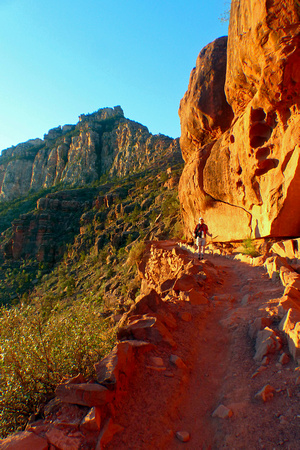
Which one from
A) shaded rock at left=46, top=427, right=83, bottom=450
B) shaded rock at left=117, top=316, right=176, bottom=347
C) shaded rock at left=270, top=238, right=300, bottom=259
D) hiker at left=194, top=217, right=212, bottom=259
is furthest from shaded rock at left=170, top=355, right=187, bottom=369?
hiker at left=194, top=217, right=212, bottom=259

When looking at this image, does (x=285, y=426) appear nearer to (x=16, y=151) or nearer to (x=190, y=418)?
(x=190, y=418)

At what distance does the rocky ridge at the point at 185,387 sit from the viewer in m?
2.14

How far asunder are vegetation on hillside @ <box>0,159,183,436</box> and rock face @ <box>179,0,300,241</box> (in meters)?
5.28

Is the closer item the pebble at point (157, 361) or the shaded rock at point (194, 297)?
the pebble at point (157, 361)

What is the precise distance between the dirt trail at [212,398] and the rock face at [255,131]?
4.42 meters

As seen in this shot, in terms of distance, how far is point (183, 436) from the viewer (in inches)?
89.0

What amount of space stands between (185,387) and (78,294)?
23.0 m

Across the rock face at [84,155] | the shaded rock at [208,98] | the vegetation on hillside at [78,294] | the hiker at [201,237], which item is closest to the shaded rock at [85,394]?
the vegetation on hillside at [78,294]

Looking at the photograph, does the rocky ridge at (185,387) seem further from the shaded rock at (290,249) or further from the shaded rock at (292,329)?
the shaded rock at (290,249)

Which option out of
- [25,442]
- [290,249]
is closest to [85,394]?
[25,442]

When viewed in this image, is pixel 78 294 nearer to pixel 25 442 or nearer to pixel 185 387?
pixel 185 387

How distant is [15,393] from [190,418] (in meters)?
2.09

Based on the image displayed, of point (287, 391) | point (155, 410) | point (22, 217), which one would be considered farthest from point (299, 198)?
point (22, 217)

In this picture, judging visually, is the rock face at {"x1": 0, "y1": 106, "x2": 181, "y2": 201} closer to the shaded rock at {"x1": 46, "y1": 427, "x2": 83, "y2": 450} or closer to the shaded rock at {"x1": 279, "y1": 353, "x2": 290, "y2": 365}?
the shaded rock at {"x1": 279, "y1": 353, "x2": 290, "y2": 365}
